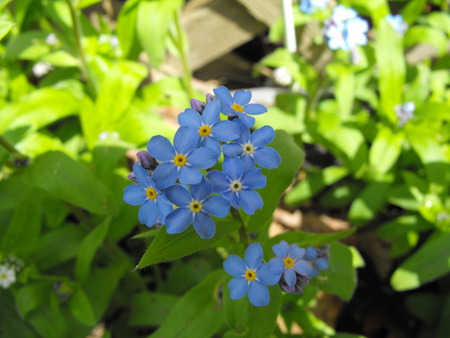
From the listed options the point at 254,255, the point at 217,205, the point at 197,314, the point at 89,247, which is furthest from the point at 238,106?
the point at 89,247

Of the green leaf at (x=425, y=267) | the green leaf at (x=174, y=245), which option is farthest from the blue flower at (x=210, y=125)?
the green leaf at (x=425, y=267)

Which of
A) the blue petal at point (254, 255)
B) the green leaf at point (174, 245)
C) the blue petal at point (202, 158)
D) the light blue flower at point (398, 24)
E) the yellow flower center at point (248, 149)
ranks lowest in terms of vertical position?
the light blue flower at point (398, 24)

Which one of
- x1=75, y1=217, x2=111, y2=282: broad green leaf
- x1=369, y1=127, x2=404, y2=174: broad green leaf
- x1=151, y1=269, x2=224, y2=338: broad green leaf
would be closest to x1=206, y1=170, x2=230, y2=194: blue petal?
x1=151, y1=269, x2=224, y2=338: broad green leaf

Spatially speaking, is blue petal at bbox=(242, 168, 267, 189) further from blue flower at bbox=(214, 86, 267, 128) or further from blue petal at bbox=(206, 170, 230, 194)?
blue flower at bbox=(214, 86, 267, 128)

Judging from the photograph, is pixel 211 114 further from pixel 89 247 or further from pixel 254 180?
pixel 89 247

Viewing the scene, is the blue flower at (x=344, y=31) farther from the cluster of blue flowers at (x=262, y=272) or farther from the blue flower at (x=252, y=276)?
the blue flower at (x=252, y=276)

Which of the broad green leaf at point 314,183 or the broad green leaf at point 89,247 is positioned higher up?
the broad green leaf at point 89,247

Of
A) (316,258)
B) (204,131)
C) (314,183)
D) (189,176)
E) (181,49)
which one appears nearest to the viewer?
(189,176)
